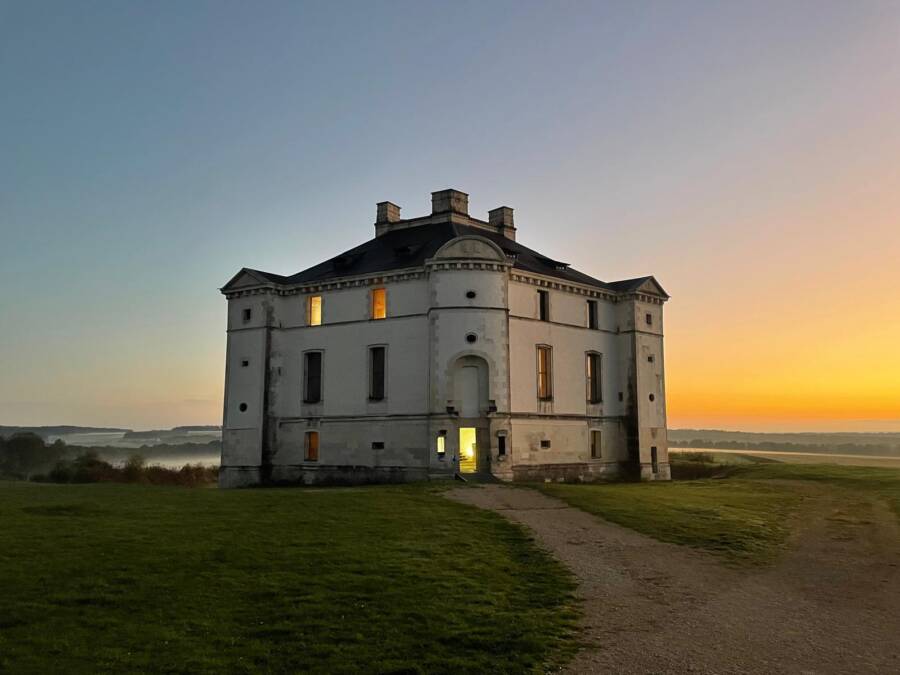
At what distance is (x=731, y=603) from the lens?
14.0m

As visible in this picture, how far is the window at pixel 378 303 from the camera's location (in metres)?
43.8

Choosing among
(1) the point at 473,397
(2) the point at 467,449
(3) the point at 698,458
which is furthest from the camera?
(3) the point at 698,458

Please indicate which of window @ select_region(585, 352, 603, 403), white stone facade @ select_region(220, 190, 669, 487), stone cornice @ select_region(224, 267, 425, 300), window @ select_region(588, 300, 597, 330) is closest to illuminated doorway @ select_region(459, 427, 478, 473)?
white stone facade @ select_region(220, 190, 669, 487)

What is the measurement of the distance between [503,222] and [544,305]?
1043 cm

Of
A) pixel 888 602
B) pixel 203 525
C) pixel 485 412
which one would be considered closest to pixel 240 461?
pixel 485 412

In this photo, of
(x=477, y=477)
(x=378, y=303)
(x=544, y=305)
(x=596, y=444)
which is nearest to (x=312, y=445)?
(x=378, y=303)

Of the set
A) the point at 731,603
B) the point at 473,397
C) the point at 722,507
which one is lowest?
the point at 731,603

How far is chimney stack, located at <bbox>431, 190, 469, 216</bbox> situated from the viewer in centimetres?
4903

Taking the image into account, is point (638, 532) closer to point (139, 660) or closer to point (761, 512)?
point (761, 512)

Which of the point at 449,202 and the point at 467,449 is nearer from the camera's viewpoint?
the point at 467,449

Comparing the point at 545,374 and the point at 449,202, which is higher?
the point at 449,202

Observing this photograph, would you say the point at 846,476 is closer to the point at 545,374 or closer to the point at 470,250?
the point at 545,374

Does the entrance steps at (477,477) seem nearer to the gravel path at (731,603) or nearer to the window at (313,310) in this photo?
the gravel path at (731,603)

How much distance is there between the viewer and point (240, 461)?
45.3 metres
